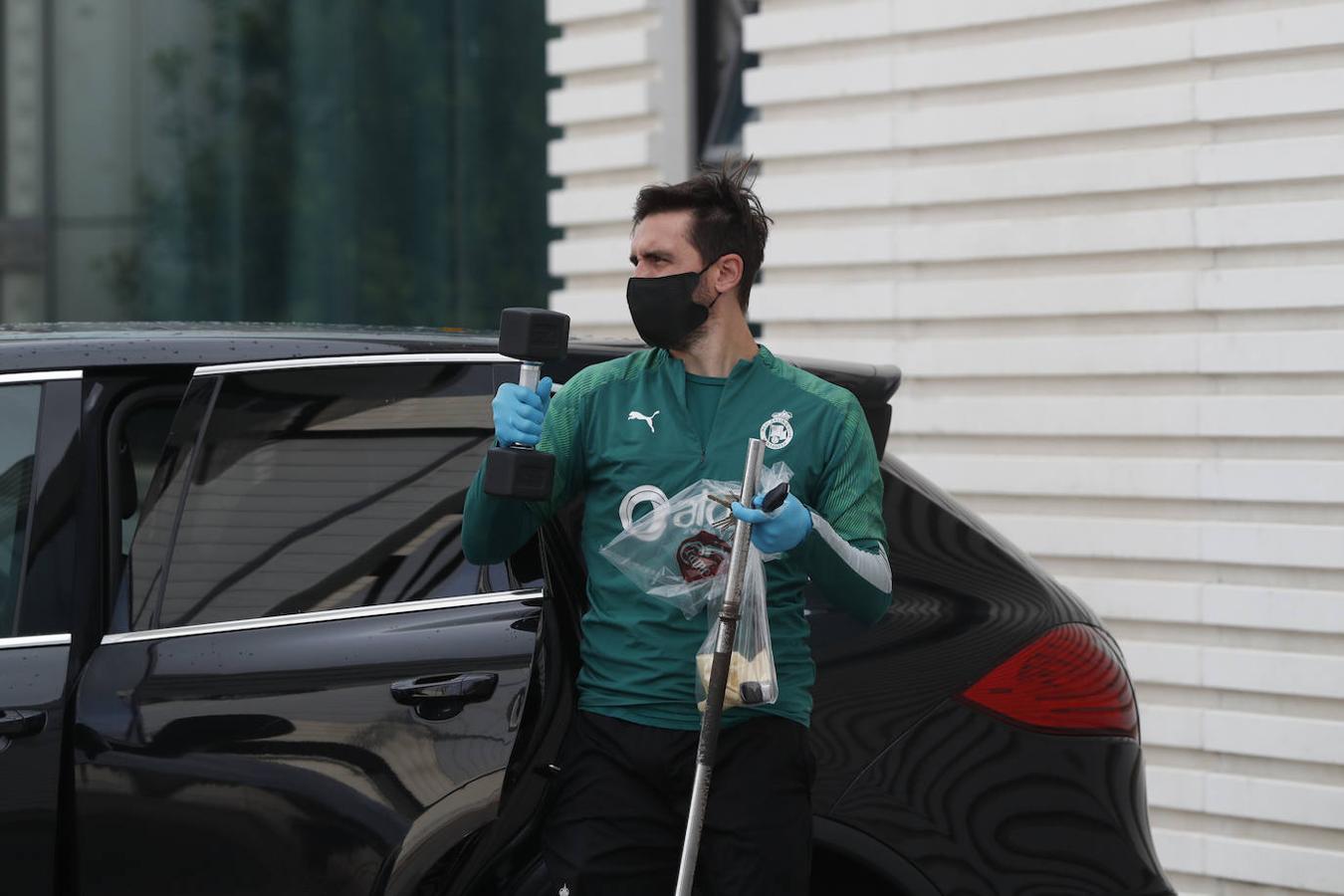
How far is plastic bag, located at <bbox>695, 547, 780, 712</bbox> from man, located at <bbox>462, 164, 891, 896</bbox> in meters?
0.07

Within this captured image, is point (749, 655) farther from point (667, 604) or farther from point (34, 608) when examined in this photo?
point (34, 608)

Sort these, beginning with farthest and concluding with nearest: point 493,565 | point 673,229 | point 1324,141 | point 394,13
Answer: point 394,13
point 1324,141
point 493,565
point 673,229

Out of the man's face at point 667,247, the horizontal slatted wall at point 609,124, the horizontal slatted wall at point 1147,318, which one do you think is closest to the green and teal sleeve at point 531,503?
the man's face at point 667,247

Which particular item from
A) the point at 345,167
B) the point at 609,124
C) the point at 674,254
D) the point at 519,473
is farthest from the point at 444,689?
the point at 345,167

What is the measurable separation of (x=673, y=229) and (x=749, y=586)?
23.0 inches

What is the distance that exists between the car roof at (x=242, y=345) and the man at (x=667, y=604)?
40 centimetres

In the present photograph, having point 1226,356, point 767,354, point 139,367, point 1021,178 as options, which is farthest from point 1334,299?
point 139,367

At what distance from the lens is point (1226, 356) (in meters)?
5.67

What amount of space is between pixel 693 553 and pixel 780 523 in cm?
22

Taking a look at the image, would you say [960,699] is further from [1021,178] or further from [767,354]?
[1021,178]

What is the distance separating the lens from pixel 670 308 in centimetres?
285

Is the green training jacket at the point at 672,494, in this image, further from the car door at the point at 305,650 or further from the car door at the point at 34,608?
the car door at the point at 34,608

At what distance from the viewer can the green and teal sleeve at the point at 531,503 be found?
274cm

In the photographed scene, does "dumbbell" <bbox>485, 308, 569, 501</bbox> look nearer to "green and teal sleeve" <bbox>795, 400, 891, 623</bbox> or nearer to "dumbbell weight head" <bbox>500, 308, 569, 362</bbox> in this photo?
"dumbbell weight head" <bbox>500, 308, 569, 362</bbox>
